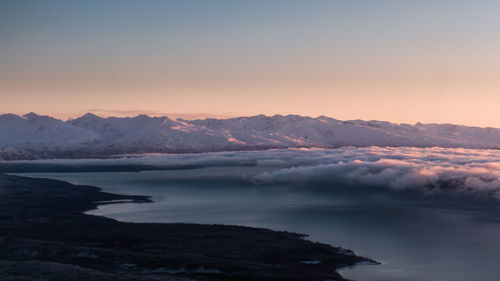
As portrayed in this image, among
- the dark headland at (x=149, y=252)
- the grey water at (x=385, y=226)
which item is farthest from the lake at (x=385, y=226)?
the dark headland at (x=149, y=252)

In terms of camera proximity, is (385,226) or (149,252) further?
(385,226)

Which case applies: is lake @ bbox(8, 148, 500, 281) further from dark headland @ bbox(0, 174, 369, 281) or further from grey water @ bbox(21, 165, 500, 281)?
dark headland @ bbox(0, 174, 369, 281)

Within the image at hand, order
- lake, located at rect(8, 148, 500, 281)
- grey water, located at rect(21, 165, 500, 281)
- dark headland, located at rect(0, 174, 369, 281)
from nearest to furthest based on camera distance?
dark headland, located at rect(0, 174, 369, 281), grey water, located at rect(21, 165, 500, 281), lake, located at rect(8, 148, 500, 281)

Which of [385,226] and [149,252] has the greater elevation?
[149,252]

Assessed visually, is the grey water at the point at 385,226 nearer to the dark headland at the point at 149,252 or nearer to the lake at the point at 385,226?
the lake at the point at 385,226

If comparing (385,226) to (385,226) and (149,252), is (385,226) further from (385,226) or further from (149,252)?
(149,252)

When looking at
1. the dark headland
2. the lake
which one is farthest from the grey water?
the dark headland

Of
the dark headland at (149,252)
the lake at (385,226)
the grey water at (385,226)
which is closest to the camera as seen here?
the dark headland at (149,252)

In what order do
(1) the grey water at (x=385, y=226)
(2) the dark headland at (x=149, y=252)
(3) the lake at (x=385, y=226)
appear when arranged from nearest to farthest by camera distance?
1. (2) the dark headland at (x=149, y=252)
2. (1) the grey water at (x=385, y=226)
3. (3) the lake at (x=385, y=226)

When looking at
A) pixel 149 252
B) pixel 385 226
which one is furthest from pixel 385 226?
pixel 149 252
